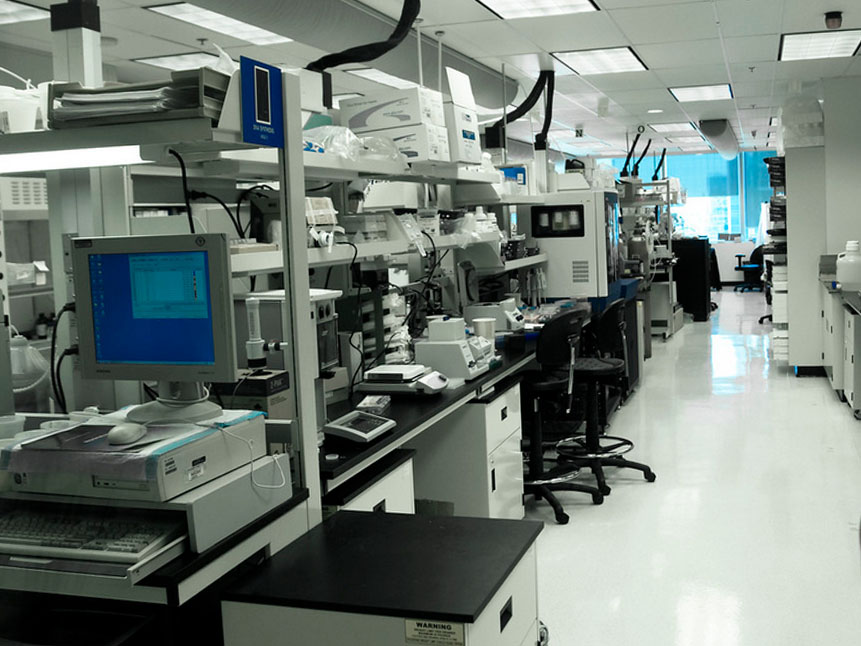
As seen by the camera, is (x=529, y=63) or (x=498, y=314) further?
(x=529, y=63)

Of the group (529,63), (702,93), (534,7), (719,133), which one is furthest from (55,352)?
(719,133)

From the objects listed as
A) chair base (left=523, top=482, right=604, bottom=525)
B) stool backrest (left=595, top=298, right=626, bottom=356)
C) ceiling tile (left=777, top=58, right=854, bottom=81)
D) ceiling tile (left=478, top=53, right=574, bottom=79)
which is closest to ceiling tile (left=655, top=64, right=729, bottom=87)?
ceiling tile (left=777, top=58, right=854, bottom=81)

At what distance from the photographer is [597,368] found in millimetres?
4469

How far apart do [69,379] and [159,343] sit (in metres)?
0.67

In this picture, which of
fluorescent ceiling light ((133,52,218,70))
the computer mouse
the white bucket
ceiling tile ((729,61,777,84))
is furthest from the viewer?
ceiling tile ((729,61,777,84))

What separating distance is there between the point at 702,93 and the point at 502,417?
262 inches

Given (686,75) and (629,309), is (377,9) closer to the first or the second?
(629,309)

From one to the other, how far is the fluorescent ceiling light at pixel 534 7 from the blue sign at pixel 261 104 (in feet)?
11.5

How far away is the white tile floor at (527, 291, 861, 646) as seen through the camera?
294cm

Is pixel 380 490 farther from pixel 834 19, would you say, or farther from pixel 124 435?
pixel 834 19

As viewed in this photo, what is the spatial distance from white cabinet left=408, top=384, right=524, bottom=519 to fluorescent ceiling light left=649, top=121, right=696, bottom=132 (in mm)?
9176

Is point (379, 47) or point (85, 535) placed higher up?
point (379, 47)

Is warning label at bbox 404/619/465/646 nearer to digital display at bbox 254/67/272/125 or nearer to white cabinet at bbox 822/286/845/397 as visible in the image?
digital display at bbox 254/67/272/125

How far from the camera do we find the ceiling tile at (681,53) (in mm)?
6574
